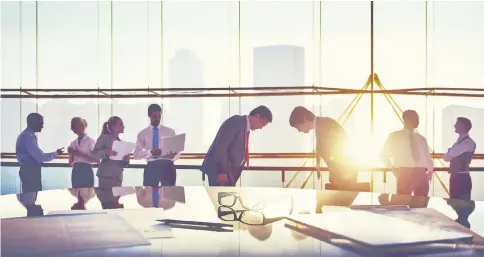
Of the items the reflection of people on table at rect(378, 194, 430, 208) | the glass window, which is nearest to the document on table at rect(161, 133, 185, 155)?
the reflection of people on table at rect(378, 194, 430, 208)

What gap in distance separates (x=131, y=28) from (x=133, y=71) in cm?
107

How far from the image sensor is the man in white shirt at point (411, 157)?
4.15 meters

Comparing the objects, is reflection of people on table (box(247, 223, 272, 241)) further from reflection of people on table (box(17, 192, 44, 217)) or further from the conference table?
reflection of people on table (box(17, 192, 44, 217))

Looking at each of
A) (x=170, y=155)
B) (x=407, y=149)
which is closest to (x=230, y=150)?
(x=170, y=155)

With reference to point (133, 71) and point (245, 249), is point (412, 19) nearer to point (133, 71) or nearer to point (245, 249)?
point (133, 71)

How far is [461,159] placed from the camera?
4.47 metres

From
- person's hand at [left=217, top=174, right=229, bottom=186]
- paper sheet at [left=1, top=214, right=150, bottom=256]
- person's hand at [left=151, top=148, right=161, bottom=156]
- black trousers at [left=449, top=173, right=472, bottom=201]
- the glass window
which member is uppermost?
the glass window

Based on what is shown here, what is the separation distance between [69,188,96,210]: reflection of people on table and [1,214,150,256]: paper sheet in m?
0.25

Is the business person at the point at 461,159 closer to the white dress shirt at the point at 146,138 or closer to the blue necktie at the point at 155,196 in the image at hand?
the white dress shirt at the point at 146,138

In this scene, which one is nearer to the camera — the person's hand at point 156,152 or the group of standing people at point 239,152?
the group of standing people at point 239,152

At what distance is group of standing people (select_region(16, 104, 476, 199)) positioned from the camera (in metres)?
2.96

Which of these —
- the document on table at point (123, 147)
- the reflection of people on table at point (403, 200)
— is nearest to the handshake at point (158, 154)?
the document on table at point (123, 147)

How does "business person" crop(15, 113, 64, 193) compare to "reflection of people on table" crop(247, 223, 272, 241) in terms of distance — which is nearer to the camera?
"reflection of people on table" crop(247, 223, 272, 241)

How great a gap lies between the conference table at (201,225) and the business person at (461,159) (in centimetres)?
312
